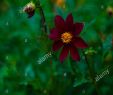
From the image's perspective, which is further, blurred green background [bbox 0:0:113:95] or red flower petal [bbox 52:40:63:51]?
blurred green background [bbox 0:0:113:95]

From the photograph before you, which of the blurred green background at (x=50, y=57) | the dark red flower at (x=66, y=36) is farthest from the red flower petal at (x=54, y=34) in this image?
the blurred green background at (x=50, y=57)

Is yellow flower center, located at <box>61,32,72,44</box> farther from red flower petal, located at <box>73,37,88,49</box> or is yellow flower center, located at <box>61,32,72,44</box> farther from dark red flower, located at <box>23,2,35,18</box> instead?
dark red flower, located at <box>23,2,35,18</box>

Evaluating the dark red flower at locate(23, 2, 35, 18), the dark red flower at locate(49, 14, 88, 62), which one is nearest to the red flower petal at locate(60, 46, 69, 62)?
the dark red flower at locate(49, 14, 88, 62)

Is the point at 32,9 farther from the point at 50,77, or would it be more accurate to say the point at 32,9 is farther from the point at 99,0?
the point at 99,0

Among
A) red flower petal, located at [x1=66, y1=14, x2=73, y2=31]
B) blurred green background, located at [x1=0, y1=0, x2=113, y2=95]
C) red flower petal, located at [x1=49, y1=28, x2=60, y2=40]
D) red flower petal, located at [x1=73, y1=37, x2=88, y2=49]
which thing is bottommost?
blurred green background, located at [x1=0, y1=0, x2=113, y2=95]

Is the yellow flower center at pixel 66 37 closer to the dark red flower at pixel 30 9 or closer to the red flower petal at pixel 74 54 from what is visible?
the red flower petal at pixel 74 54

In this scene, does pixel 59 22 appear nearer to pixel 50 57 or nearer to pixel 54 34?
pixel 54 34
